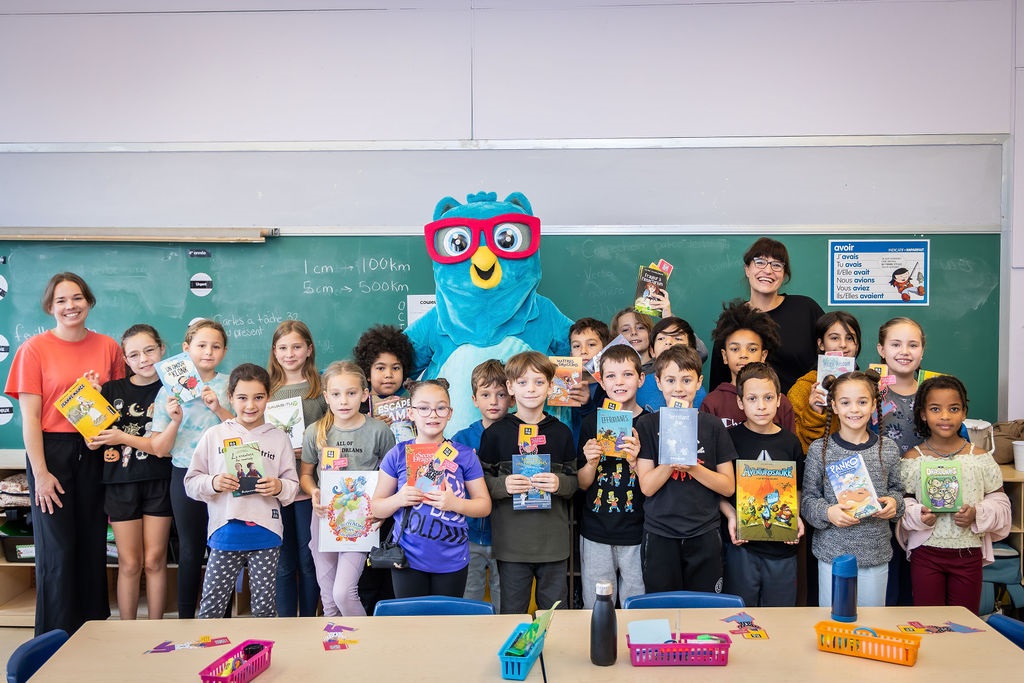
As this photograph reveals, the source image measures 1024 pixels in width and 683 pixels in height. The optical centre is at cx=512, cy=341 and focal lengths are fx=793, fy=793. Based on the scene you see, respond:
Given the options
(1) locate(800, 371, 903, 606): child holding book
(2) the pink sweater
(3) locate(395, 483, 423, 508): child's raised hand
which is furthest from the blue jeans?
(1) locate(800, 371, 903, 606): child holding book

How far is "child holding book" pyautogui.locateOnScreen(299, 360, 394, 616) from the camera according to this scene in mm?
3369

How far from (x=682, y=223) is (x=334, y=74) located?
2251 millimetres

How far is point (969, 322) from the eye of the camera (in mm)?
4609

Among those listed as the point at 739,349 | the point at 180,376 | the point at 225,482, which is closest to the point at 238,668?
the point at 225,482

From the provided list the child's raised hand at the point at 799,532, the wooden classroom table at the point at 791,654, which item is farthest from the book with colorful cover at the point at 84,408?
the child's raised hand at the point at 799,532

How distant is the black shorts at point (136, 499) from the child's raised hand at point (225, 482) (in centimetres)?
66

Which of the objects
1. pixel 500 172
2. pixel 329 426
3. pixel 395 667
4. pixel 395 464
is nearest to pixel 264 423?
pixel 329 426

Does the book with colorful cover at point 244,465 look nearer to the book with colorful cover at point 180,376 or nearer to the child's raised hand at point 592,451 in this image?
the book with colorful cover at point 180,376

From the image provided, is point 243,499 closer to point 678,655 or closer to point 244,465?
point 244,465

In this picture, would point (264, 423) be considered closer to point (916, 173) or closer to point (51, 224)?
point (51, 224)

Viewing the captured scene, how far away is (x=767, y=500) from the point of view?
310cm

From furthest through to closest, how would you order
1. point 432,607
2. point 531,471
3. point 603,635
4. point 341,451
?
1. point 341,451
2. point 531,471
3. point 432,607
4. point 603,635

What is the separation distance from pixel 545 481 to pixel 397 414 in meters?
0.85

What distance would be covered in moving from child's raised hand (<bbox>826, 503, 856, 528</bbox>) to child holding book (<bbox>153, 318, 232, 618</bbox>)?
8.53 ft
